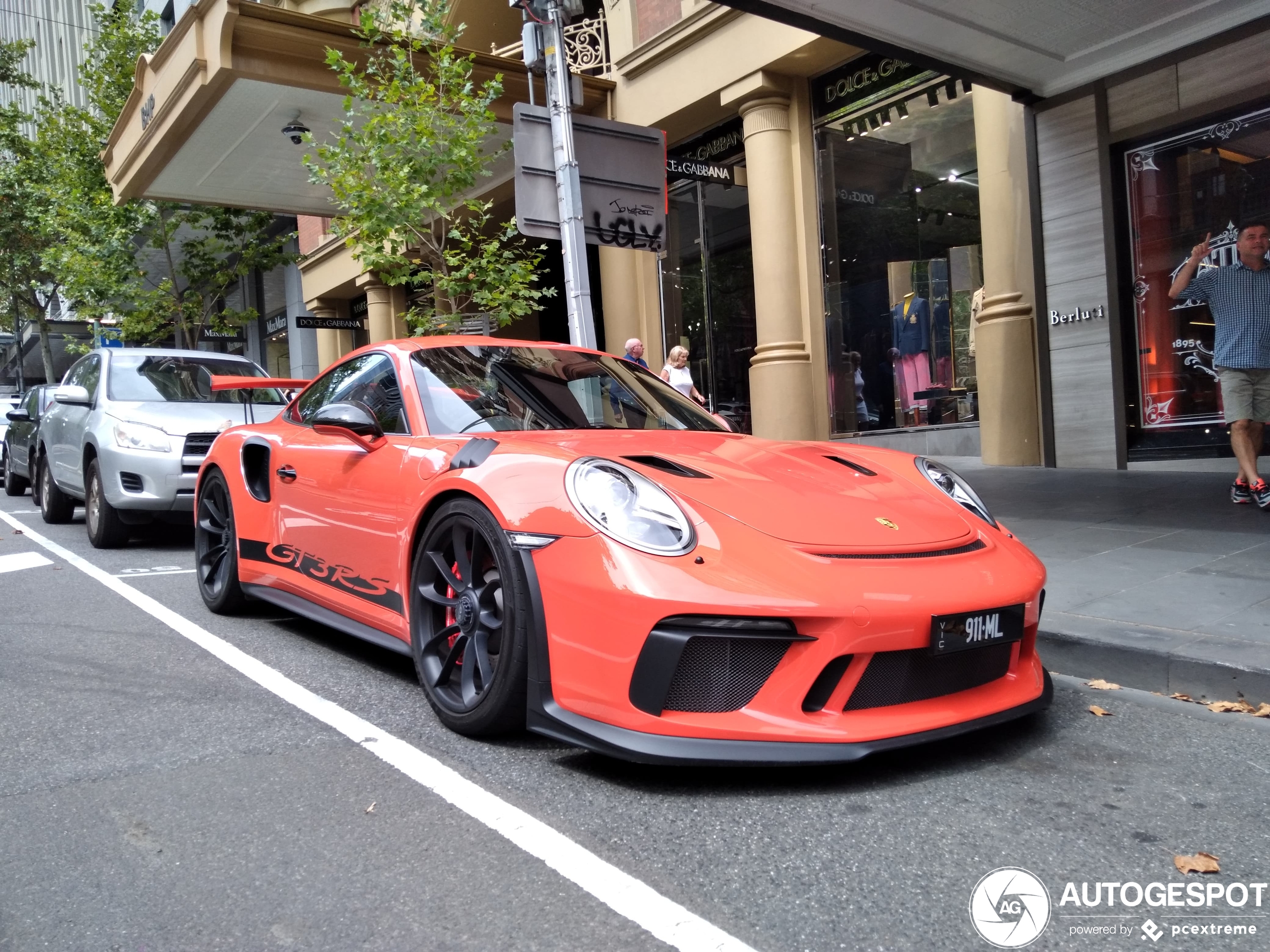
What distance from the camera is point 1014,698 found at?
9.81 ft

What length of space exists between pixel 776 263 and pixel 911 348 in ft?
6.26

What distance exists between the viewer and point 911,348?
495 inches

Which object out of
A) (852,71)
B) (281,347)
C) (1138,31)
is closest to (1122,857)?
(1138,31)

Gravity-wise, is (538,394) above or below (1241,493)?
above

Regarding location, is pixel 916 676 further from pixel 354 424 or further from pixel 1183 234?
pixel 1183 234

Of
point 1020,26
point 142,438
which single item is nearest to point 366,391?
point 142,438

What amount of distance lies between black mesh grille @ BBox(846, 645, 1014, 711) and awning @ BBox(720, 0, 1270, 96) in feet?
20.9

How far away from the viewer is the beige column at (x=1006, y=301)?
10.2m

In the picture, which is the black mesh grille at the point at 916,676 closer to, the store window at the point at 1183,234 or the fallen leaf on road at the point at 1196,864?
the fallen leaf on road at the point at 1196,864

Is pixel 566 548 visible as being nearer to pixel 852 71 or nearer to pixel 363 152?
pixel 363 152

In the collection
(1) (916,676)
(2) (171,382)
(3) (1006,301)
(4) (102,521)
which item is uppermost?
(3) (1006,301)

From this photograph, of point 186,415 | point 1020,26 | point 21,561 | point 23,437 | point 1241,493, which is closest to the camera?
point 1241,493

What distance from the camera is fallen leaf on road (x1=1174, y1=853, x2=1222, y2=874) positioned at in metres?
2.26

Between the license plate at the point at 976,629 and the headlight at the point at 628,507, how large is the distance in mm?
692
